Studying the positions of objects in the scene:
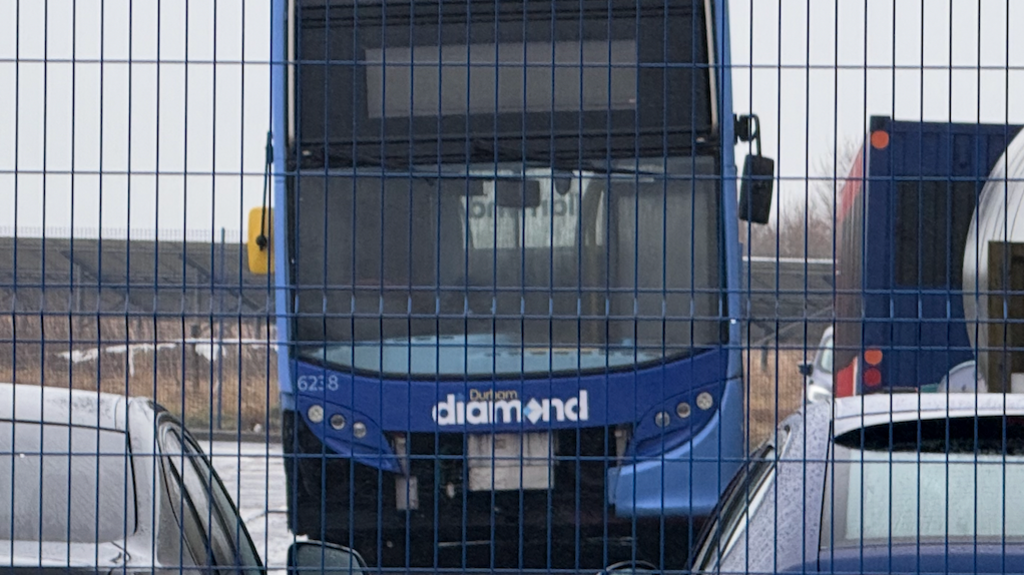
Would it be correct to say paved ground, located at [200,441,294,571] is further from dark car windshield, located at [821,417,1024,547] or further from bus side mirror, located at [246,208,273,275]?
dark car windshield, located at [821,417,1024,547]

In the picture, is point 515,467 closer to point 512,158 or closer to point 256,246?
point 256,246

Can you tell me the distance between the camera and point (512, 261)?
19.8ft

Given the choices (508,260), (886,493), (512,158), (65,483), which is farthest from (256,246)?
(886,493)

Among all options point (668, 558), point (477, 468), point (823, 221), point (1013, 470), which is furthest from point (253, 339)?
point (668, 558)

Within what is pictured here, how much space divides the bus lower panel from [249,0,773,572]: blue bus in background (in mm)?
24

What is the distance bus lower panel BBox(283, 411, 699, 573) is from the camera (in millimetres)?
3885

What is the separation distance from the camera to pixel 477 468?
484 cm

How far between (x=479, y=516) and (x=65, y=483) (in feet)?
4.35

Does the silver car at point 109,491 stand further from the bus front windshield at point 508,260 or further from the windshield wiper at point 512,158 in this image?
the windshield wiper at point 512,158

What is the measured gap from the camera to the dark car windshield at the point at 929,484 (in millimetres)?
3600

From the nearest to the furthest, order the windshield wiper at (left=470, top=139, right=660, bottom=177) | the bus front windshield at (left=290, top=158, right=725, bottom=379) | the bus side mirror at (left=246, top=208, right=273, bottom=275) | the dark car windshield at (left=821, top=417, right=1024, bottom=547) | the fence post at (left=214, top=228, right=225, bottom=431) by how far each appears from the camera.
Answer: the dark car windshield at (left=821, top=417, right=1024, bottom=547) < the fence post at (left=214, top=228, right=225, bottom=431) < the bus side mirror at (left=246, top=208, right=273, bottom=275) < the bus front windshield at (left=290, top=158, right=725, bottom=379) < the windshield wiper at (left=470, top=139, right=660, bottom=177)

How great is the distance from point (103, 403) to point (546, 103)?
246cm

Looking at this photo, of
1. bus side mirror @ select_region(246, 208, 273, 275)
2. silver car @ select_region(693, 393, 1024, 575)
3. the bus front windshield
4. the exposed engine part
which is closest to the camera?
silver car @ select_region(693, 393, 1024, 575)

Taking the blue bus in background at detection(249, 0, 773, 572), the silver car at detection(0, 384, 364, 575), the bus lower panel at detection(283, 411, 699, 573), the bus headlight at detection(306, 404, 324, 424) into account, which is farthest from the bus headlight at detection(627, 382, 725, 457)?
the bus headlight at detection(306, 404, 324, 424)
